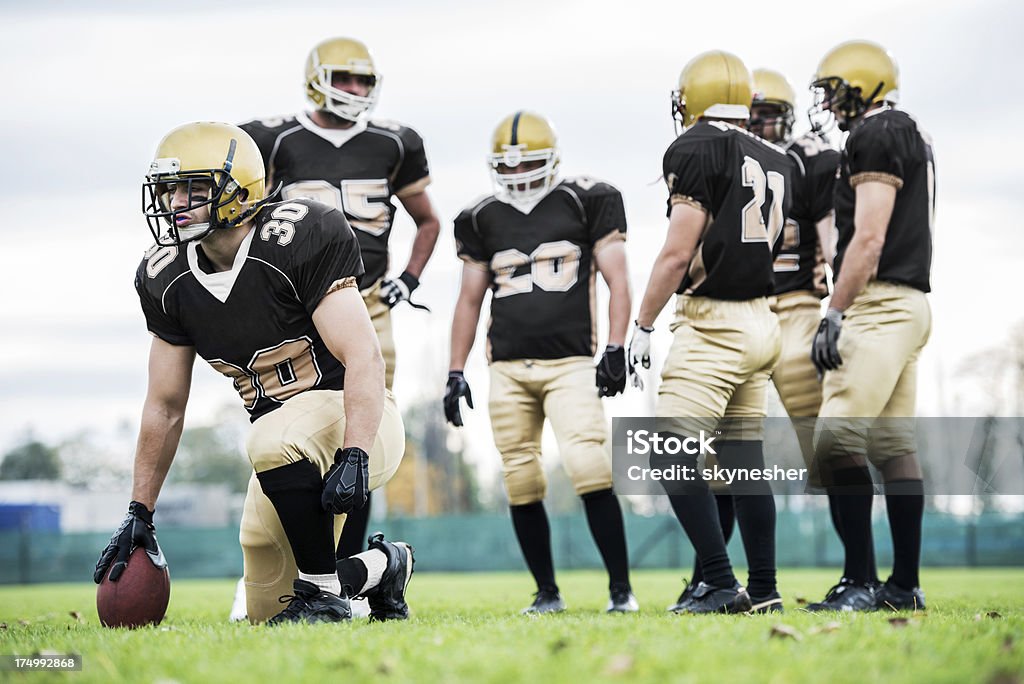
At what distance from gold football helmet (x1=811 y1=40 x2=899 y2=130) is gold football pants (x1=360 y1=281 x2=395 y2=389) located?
8.21 feet

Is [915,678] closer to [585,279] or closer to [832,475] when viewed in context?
[832,475]

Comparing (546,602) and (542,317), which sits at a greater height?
(542,317)

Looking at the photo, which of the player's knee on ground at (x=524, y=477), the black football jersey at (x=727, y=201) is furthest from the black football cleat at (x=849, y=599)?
the player's knee on ground at (x=524, y=477)

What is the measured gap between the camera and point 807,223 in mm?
6156

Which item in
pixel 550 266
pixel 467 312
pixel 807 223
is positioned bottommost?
pixel 467 312

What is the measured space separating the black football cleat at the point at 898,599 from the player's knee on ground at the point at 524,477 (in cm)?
172

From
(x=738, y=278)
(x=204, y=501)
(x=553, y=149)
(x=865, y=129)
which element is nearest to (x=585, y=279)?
(x=553, y=149)

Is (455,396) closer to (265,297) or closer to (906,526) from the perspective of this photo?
(265,297)

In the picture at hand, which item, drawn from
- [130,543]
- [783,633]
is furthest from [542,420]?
[783,633]

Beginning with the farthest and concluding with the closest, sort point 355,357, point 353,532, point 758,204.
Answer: point 353,532
point 758,204
point 355,357

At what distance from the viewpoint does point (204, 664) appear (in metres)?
2.83

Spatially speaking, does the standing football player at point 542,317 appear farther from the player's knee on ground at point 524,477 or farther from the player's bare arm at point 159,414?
the player's bare arm at point 159,414

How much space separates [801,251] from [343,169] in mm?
2517

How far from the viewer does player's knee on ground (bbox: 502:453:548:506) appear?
19.1ft
